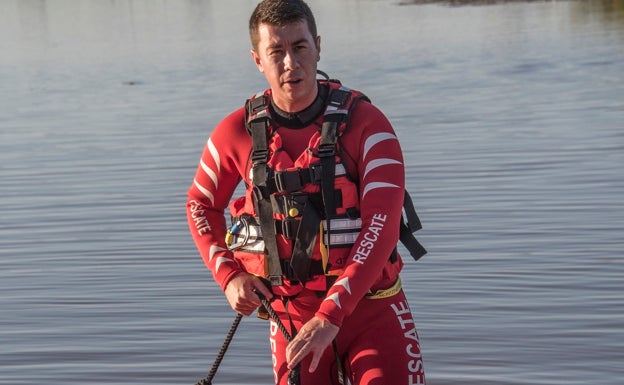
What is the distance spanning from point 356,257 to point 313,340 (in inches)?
12.5

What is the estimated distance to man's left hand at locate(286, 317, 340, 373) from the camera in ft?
12.7

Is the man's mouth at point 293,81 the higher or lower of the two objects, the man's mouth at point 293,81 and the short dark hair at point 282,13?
the lower

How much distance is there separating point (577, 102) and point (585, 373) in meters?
11.5

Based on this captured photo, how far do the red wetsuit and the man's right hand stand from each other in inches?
1.8

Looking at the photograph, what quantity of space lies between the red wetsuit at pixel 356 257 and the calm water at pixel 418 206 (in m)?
2.62

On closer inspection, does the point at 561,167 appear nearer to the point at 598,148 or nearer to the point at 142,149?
the point at 598,148

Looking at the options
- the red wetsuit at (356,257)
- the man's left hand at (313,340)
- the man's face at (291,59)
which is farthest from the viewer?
the man's face at (291,59)

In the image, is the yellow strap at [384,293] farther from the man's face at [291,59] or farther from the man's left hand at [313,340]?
the man's face at [291,59]

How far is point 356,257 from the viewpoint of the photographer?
4000 mm

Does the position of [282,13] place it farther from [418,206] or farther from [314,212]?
[418,206]

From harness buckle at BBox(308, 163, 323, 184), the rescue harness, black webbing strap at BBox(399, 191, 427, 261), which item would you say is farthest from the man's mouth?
black webbing strap at BBox(399, 191, 427, 261)

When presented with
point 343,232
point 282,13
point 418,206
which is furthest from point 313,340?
point 418,206

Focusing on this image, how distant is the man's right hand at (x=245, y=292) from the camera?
417 centimetres

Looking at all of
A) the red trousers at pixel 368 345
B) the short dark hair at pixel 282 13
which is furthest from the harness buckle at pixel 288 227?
the short dark hair at pixel 282 13
